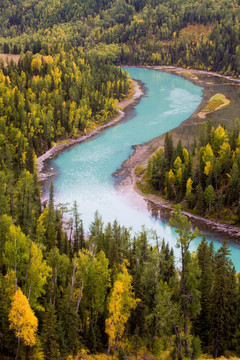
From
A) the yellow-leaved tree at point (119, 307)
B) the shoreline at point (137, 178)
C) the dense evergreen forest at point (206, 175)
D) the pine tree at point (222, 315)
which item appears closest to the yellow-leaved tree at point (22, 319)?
the yellow-leaved tree at point (119, 307)

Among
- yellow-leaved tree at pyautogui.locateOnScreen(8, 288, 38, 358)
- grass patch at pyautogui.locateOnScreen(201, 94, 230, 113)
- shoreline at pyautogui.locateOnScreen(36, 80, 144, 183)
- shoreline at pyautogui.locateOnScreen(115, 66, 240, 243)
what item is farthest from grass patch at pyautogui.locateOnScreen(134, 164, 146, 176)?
yellow-leaved tree at pyautogui.locateOnScreen(8, 288, 38, 358)

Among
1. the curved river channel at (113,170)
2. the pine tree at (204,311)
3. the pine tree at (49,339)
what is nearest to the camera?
the pine tree at (49,339)

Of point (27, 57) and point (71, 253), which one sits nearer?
point (71, 253)

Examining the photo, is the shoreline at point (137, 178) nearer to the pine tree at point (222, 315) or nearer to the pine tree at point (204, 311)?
the pine tree at point (204, 311)

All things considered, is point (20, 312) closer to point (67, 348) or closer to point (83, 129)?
point (67, 348)

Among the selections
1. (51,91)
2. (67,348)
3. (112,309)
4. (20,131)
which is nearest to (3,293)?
(67,348)

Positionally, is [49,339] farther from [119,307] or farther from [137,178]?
[137,178]

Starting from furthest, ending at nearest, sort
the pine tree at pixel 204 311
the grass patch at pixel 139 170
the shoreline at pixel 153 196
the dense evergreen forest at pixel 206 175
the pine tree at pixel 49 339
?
the grass patch at pixel 139 170 < the dense evergreen forest at pixel 206 175 < the shoreline at pixel 153 196 < the pine tree at pixel 204 311 < the pine tree at pixel 49 339
